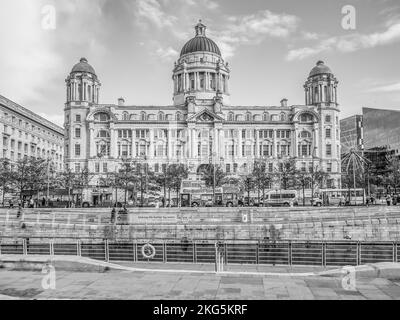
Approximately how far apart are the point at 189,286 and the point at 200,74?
112 meters

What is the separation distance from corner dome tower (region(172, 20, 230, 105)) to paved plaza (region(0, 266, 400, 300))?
104344 mm

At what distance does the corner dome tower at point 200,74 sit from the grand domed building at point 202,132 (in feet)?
33.1

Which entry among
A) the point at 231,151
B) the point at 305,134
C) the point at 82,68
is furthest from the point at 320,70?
the point at 82,68

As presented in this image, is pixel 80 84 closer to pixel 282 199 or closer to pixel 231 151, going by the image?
pixel 231 151

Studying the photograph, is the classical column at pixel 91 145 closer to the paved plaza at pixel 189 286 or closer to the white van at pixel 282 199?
the white van at pixel 282 199

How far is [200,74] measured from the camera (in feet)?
393

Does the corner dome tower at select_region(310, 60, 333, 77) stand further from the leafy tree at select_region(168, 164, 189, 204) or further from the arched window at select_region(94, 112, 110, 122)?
the arched window at select_region(94, 112, 110, 122)

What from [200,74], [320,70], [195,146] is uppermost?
[200,74]

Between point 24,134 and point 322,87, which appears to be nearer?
point 24,134

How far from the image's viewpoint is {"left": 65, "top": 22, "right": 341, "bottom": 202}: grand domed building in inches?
3927

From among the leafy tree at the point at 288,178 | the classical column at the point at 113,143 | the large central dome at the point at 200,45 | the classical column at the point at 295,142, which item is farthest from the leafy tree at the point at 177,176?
the large central dome at the point at 200,45

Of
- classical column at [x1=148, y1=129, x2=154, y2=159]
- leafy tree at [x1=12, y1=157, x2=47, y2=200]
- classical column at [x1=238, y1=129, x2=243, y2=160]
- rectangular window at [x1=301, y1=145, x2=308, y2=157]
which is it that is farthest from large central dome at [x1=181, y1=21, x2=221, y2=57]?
leafy tree at [x1=12, y1=157, x2=47, y2=200]

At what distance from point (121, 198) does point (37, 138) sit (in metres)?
32.3
